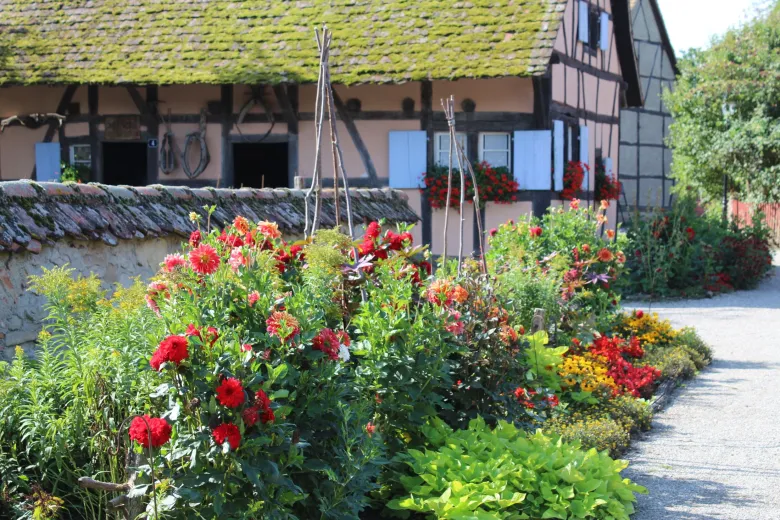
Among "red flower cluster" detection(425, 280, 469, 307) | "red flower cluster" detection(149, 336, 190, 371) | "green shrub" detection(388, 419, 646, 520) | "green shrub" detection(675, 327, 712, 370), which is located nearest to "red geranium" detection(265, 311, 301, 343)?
"red flower cluster" detection(149, 336, 190, 371)

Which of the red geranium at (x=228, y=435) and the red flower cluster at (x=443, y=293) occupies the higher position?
the red flower cluster at (x=443, y=293)

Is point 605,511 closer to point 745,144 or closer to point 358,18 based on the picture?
point 358,18

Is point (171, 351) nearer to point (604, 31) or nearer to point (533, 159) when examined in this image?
point (533, 159)

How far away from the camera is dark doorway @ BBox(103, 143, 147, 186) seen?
17.3 meters

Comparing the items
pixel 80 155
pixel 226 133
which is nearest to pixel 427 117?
pixel 226 133

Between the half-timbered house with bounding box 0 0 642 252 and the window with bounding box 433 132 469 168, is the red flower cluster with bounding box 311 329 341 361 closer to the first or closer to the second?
the half-timbered house with bounding box 0 0 642 252

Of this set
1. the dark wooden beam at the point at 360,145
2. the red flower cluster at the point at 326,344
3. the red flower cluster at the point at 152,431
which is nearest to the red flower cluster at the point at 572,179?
the dark wooden beam at the point at 360,145

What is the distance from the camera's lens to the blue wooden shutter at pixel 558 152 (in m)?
14.8

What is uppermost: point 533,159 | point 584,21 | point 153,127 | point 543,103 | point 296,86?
point 584,21

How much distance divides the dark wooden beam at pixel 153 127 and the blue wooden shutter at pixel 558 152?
6.33 metres

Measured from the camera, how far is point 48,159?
16.0 m

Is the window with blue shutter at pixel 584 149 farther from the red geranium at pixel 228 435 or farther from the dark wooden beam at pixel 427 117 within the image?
the red geranium at pixel 228 435

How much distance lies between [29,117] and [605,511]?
45.7 ft

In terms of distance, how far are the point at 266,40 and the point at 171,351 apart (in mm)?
12882
